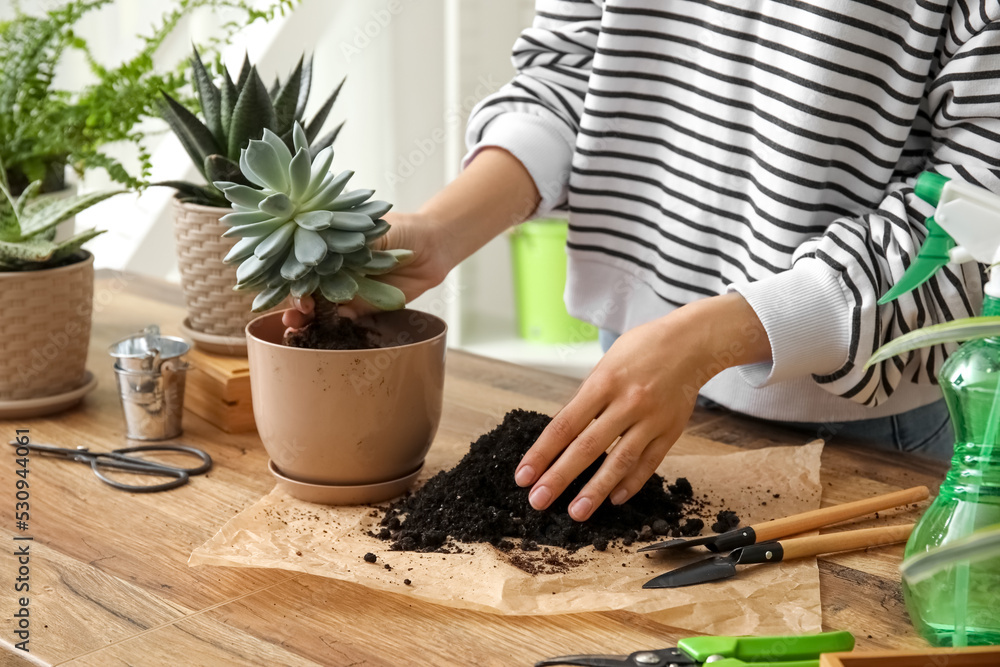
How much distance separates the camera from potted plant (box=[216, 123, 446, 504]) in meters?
0.84

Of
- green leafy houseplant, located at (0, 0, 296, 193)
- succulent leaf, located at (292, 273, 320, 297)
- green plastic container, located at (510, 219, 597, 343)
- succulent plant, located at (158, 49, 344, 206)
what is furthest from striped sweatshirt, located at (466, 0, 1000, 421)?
green plastic container, located at (510, 219, 597, 343)

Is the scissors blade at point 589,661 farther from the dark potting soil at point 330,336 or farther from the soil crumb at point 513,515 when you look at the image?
the dark potting soil at point 330,336

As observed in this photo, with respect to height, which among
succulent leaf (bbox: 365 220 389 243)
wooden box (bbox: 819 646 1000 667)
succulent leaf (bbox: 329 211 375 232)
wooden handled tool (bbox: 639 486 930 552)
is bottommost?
wooden handled tool (bbox: 639 486 930 552)

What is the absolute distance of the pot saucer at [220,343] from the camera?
46.1 inches

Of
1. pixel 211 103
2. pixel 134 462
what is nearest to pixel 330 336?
pixel 134 462

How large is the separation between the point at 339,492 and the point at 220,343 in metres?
0.36

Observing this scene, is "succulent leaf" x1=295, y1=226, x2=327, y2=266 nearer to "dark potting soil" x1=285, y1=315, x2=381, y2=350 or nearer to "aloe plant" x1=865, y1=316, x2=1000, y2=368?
"dark potting soil" x1=285, y1=315, x2=381, y2=350

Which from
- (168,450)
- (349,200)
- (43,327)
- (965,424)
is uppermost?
(349,200)

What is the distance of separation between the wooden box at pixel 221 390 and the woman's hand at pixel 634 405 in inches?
16.5

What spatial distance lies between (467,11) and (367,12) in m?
0.31

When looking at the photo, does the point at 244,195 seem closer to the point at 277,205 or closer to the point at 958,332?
the point at 277,205

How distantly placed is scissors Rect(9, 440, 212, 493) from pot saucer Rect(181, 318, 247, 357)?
0.52ft

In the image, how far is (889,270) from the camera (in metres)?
0.94

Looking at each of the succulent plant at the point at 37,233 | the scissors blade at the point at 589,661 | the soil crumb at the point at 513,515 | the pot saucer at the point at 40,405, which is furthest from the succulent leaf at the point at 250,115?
the scissors blade at the point at 589,661
